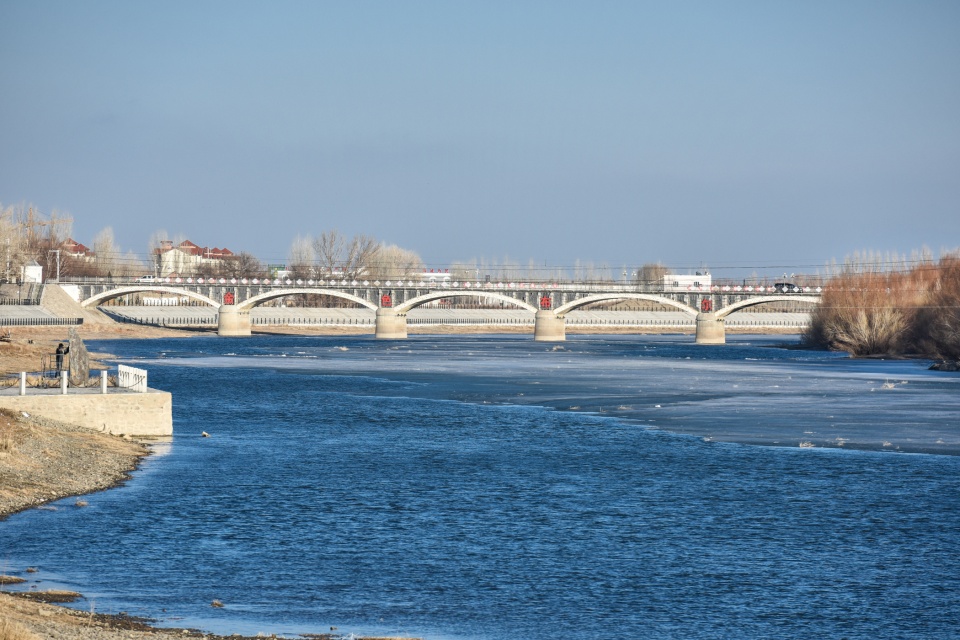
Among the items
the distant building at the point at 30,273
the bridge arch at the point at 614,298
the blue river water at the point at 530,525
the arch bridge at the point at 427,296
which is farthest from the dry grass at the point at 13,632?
the distant building at the point at 30,273

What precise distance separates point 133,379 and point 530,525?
20392mm

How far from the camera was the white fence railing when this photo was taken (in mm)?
43312

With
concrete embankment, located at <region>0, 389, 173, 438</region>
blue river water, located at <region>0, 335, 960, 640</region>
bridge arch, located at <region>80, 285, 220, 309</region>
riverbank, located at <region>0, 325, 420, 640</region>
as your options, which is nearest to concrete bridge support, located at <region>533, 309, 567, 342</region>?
bridge arch, located at <region>80, 285, 220, 309</region>

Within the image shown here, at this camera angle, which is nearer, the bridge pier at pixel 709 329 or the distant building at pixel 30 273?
the distant building at pixel 30 273

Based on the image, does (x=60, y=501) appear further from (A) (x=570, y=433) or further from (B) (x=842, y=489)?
(A) (x=570, y=433)

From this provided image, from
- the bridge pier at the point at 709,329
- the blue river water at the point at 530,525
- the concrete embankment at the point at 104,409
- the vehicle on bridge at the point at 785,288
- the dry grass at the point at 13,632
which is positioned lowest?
the blue river water at the point at 530,525

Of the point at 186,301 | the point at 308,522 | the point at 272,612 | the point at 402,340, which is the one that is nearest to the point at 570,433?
the point at 308,522

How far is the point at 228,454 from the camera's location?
3997cm

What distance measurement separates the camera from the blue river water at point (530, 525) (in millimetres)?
21109

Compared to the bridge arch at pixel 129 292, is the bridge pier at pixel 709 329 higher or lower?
lower

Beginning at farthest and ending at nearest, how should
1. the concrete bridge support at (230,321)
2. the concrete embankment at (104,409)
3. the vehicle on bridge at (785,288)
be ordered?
the concrete bridge support at (230,321), the vehicle on bridge at (785,288), the concrete embankment at (104,409)

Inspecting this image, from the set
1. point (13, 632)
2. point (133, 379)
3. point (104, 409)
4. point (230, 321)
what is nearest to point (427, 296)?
point (230, 321)

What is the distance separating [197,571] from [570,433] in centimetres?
2620

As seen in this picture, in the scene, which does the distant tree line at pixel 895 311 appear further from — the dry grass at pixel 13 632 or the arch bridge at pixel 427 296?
the dry grass at pixel 13 632
